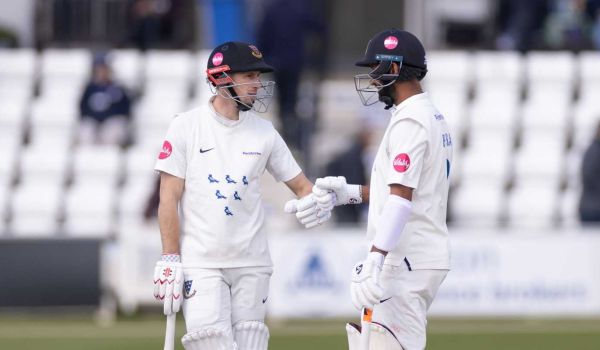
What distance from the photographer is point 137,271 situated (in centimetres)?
1412

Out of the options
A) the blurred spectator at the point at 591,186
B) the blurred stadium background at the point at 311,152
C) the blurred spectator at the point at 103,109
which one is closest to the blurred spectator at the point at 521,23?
the blurred stadium background at the point at 311,152

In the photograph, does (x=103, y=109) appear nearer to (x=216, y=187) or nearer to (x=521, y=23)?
(x=521, y=23)

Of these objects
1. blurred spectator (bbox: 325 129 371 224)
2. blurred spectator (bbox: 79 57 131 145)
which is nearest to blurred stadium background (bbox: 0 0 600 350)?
blurred spectator (bbox: 325 129 371 224)

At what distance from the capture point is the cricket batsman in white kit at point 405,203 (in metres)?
7.02

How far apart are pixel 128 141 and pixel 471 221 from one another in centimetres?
371

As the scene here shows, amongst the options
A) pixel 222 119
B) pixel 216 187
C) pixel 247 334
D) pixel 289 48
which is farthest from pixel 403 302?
pixel 289 48

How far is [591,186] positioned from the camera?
47.1 feet

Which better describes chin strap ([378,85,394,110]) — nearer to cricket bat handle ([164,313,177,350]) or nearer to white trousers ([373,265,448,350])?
white trousers ([373,265,448,350])

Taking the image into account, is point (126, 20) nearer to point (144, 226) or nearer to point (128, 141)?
point (128, 141)

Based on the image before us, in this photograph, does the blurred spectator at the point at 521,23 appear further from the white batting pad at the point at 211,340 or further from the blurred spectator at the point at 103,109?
the white batting pad at the point at 211,340

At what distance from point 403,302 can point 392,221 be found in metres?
0.42

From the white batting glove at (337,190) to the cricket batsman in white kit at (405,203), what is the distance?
0.34m

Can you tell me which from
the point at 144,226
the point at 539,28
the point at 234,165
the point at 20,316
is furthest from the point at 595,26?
the point at 234,165

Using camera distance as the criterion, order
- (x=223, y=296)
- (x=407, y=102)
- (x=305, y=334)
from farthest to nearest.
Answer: (x=305, y=334)
(x=223, y=296)
(x=407, y=102)
